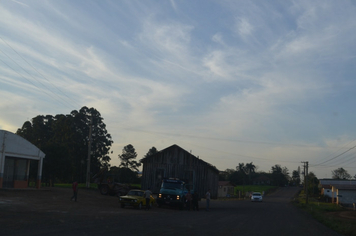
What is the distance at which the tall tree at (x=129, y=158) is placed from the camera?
91750 mm

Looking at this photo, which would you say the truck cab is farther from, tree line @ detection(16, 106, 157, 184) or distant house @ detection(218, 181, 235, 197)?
distant house @ detection(218, 181, 235, 197)

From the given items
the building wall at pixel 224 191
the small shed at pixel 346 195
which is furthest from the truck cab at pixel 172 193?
the building wall at pixel 224 191

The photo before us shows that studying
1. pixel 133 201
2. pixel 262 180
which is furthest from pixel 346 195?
pixel 262 180

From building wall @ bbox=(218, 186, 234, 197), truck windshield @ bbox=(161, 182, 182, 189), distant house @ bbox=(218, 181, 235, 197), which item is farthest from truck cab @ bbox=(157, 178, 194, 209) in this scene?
distant house @ bbox=(218, 181, 235, 197)

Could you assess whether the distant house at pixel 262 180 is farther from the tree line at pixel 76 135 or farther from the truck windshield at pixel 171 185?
the truck windshield at pixel 171 185

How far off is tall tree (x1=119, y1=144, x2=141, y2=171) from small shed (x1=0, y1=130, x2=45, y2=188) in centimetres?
5135

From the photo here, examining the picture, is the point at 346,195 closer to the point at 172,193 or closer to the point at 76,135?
the point at 172,193

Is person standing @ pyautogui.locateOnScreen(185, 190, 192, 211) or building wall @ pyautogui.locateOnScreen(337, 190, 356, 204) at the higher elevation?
person standing @ pyautogui.locateOnScreen(185, 190, 192, 211)

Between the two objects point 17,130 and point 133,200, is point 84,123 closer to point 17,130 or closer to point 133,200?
point 17,130

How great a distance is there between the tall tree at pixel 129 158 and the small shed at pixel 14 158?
51.3 m

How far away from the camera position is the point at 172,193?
30.8 metres

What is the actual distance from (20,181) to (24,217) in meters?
25.1

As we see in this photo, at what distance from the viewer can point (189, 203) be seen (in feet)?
103

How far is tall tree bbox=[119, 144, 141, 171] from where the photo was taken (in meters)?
91.8
